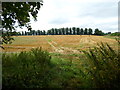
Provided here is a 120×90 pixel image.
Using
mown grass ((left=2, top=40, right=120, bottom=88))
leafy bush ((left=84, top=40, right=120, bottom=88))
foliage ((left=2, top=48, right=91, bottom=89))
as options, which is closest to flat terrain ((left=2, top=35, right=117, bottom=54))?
mown grass ((left=2, top=40, right=120, bottom=88))

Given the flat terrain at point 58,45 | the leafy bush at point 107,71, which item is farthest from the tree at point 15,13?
the leafy bush at point 107,71

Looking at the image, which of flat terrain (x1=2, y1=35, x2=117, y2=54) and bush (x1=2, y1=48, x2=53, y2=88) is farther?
flat terrain (x1=2, y1=35, x2=117, y2=54)

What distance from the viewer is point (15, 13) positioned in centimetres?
495

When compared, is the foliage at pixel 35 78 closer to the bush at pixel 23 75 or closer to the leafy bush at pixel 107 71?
the bush at pixel 23 75

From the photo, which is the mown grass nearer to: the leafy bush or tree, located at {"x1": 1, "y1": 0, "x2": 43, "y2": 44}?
the leafy bush

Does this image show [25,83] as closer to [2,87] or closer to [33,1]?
[2,87]

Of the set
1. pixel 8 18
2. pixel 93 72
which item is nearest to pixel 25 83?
pixel 93 72

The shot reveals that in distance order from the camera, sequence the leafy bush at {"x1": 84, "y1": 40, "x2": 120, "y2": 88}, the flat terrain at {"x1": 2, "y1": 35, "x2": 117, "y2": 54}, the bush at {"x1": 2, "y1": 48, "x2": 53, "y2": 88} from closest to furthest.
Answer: the leafy bush at {"x1": 84, "y1": 40, "x2": 120, "y2": 88} < the bush at {"x1": 2, "y1": 48, "x2": 53, "y2": 88} < the flat terrain at {"x1": 2, "y1": 35, "x2": 117, "y2": 54}

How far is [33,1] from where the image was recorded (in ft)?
16.2

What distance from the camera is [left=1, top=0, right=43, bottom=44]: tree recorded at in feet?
15.0

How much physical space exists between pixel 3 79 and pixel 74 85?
2.20 meters

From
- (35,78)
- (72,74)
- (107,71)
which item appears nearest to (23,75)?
(35,78)

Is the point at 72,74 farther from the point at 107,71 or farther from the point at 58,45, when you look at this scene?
the point at 58,45

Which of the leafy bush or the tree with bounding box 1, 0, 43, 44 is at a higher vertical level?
the tree with bounding box 1, 0, 43, 44
